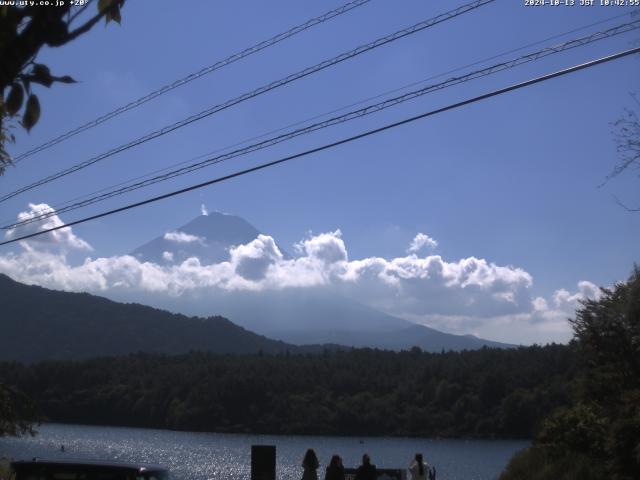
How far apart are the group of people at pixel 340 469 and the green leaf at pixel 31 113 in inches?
453

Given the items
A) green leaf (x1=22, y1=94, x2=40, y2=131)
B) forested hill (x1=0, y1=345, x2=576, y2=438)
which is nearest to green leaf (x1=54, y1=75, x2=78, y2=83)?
green leaf (x1=22, y1=94, x2=40, y2=131)

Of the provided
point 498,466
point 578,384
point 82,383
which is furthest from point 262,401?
point 578,384

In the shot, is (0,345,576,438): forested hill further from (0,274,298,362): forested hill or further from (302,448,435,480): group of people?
(302,448,435,480): group of people

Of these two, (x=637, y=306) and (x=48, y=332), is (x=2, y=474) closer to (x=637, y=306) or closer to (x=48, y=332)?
(x=637, y=306)

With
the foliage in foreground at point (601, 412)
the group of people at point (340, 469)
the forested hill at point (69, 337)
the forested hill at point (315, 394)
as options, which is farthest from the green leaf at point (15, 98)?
the forested hill at point (69, 337)

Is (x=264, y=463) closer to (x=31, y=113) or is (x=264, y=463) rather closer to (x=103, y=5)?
(x=31, y=113)

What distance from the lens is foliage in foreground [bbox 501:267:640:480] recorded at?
14547 mm

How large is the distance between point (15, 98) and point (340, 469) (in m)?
11.9

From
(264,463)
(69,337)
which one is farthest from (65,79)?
(69,337)

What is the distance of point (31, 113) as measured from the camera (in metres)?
3.44

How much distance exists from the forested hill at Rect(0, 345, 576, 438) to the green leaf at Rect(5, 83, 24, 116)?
91693 mm

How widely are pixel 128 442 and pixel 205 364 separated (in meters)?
46.0

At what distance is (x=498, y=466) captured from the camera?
2499 inches

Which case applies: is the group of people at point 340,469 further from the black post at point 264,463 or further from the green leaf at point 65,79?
the green leaf at point 65,79
